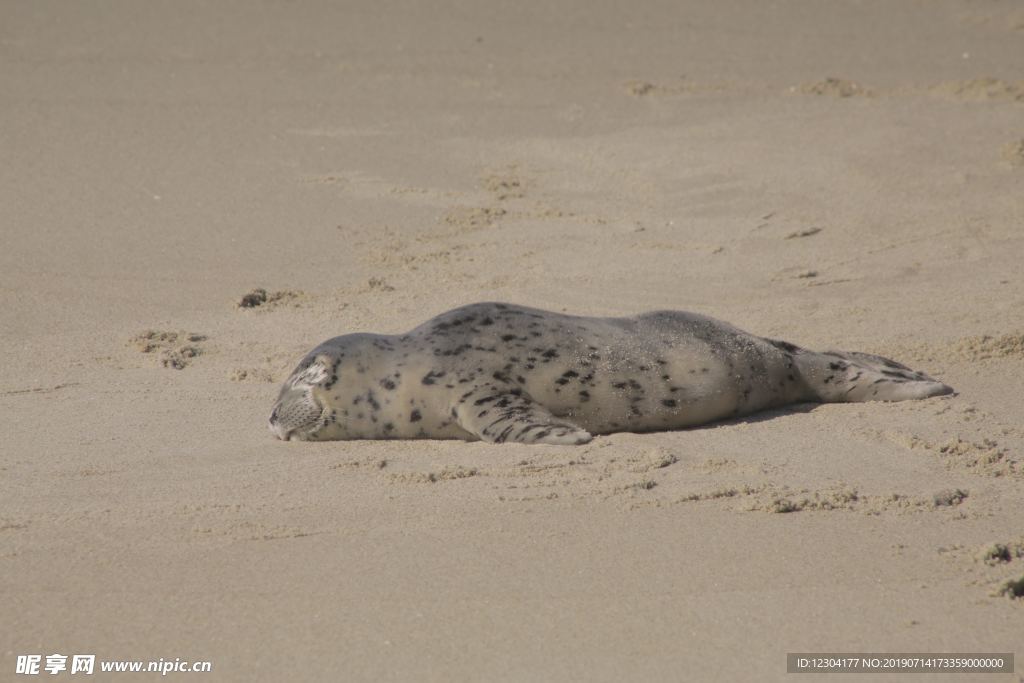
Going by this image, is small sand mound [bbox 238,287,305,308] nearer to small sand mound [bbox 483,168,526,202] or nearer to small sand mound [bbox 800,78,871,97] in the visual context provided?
small sand mound [bbox 483,168,526,202]

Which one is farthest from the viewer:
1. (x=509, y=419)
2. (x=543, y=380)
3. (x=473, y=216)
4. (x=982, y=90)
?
(x=982, y=90)

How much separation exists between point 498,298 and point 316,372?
1.78 meters

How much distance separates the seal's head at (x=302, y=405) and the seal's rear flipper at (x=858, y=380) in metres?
1.97

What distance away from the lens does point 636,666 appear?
3.20 m

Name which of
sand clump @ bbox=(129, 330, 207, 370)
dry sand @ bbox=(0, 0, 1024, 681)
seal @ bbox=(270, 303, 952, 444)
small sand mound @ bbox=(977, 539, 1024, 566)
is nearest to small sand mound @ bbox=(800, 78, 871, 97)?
dry sand @ bbox=(0, 0, 1024, 681)

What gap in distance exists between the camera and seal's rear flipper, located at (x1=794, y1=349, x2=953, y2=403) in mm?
5382

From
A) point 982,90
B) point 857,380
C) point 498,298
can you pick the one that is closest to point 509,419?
point 857,380

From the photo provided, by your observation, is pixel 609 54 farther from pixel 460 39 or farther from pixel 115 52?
pixel 115 52

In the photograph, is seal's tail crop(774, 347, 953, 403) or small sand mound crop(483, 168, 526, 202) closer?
seal's tail crop(774, 347, 953, 403)

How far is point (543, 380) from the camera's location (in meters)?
5.13

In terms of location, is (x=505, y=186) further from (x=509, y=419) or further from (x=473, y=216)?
(x=509, y=419)

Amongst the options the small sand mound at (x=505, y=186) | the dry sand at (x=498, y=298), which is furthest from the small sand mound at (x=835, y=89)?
the small sand mound at (x=505, y=186)

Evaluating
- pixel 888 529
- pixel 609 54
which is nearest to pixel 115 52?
pixel 609 54

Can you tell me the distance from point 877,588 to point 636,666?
78cm
